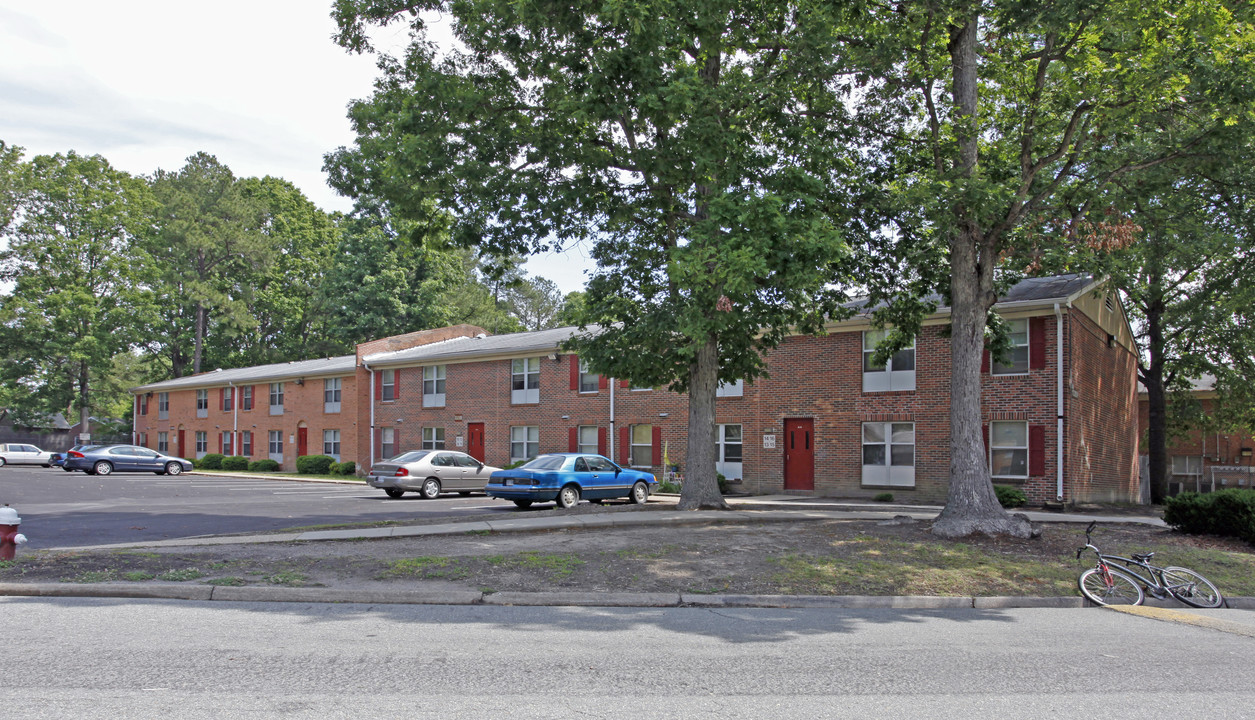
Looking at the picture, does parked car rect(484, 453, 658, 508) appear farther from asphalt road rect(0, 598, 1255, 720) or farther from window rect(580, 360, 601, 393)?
asphalt road rect(0, 598, 1255, 720)

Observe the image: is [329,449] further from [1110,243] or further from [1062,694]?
[1062,694]

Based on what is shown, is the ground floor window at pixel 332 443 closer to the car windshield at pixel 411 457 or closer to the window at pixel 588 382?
the window at pixel 588 382

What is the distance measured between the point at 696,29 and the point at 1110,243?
39.8ft

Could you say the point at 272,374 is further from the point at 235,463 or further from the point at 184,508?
the point at 184,508

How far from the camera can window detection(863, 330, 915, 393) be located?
24.8 meters

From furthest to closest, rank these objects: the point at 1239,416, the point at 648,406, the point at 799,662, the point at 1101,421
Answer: the point at 1239,416 < the point at 648,406 < the point at 1101,421 < the point at 799,662

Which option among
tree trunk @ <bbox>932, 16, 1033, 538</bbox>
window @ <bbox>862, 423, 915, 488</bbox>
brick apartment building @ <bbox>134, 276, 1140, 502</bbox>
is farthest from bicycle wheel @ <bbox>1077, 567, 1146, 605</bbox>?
window @ <bbox>862, 423, 915, 488</bbox>

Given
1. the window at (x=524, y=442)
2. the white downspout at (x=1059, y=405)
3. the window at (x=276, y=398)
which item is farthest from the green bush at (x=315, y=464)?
the white downspout at (x=1059, y=405)

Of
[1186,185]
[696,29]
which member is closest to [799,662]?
[696,29]

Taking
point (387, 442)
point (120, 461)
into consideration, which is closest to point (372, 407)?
point (387, 442)

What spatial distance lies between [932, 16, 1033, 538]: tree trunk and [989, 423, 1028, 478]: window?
360 inches

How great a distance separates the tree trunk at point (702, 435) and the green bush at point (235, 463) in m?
36.0

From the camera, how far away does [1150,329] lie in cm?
3169

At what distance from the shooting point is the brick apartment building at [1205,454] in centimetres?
3956
